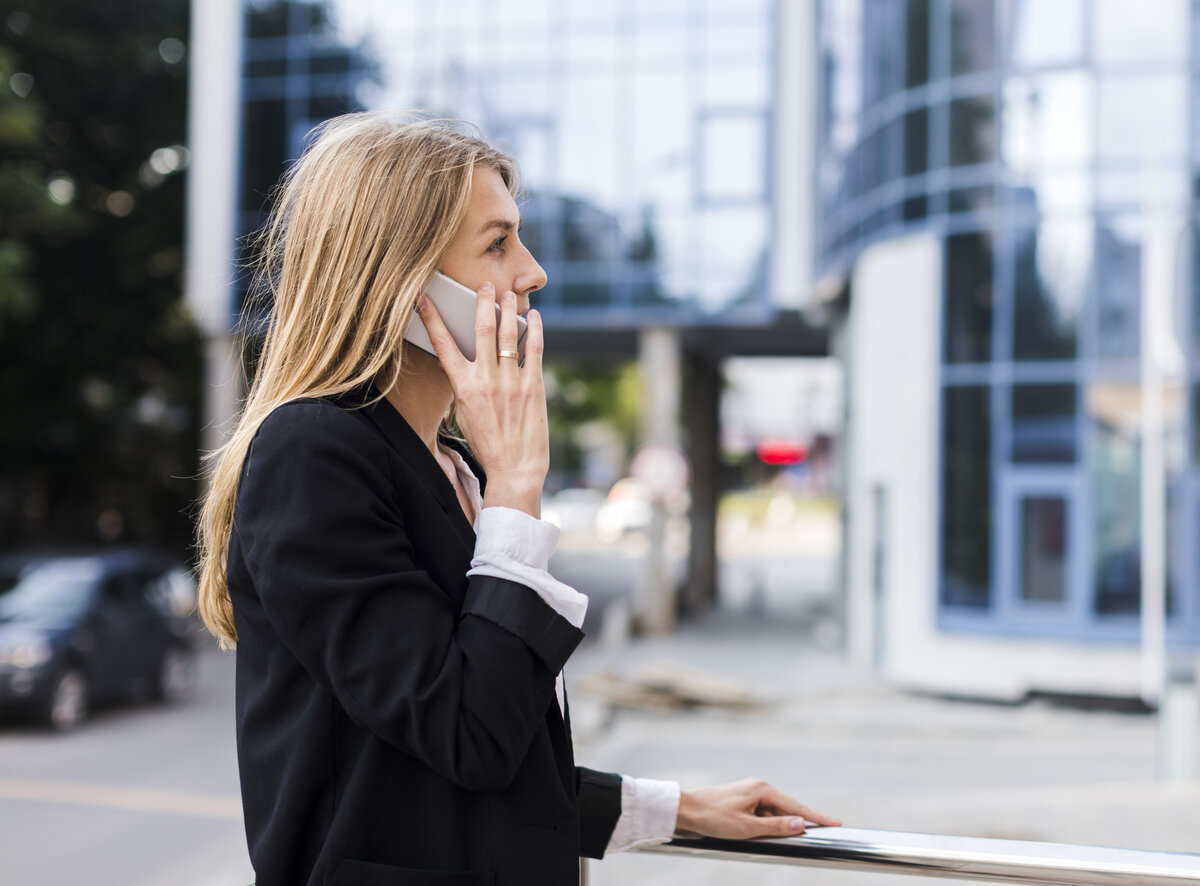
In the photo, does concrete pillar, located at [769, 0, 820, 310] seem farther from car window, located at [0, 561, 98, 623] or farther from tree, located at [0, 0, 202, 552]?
tree, located at [0, 0, 202, 552]

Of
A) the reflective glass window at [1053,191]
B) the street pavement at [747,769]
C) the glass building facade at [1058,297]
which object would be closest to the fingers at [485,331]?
the street pavement at [747,769]

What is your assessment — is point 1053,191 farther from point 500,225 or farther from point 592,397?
point 592,397

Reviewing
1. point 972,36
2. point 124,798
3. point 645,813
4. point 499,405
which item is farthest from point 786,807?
point 972,36

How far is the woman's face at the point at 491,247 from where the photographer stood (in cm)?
Answer: 142

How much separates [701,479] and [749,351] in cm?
321

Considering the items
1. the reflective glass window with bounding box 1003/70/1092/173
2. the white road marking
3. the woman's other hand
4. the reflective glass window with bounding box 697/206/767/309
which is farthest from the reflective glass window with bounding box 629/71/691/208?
the woman's other hand

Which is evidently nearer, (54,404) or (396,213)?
(396,213)

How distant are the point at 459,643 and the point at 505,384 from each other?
311mm

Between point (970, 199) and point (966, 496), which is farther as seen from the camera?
point (970, 199)

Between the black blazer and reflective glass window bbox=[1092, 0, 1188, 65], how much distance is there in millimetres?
14684

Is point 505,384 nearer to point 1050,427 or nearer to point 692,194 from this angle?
point 1050,427

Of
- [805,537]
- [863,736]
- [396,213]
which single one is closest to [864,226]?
[863,736]

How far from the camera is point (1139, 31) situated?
13.7m

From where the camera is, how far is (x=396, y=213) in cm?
138
